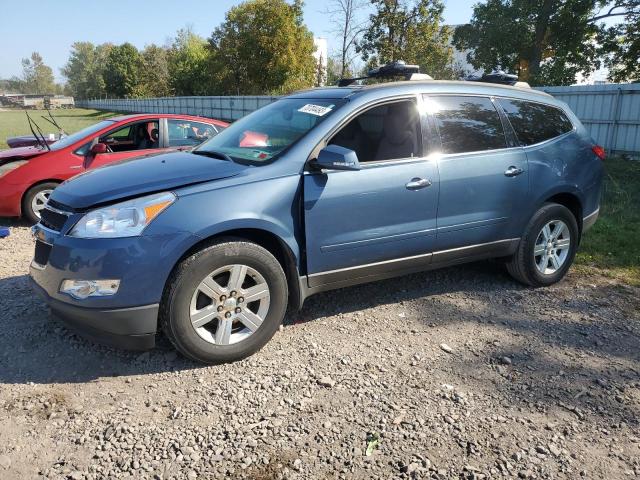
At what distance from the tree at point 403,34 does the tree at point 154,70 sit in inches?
1882

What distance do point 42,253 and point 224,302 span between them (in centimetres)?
119

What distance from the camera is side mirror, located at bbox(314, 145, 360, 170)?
3404 mm

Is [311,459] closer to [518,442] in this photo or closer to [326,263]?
[518,442]

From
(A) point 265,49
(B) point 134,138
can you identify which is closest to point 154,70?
(A) point 265,49

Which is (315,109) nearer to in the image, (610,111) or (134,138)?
(134,138)

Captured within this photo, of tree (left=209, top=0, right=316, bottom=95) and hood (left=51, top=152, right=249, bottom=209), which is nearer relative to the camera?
hood (left=51, top=152, right=249, bottom=209)

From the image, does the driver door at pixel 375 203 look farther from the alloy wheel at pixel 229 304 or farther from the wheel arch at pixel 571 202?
the wheel arch at pixel 571 202

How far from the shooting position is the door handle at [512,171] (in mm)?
4384

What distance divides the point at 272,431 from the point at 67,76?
152296 mm

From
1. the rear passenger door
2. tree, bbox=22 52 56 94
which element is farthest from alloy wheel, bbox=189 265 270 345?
tree, bbox=22 52 56 94

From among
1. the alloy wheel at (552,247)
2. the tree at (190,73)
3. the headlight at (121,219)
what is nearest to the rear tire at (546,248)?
the alloy wheel at (552,247)

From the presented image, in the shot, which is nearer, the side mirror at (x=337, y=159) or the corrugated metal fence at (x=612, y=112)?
the side mirror at (x=337, y=159)

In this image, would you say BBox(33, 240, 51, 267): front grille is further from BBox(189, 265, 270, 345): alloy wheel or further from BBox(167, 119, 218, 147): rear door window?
BBox(167, 119, 218, 147): rear door window

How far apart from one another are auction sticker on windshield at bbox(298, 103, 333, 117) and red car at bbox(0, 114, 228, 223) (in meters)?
2.79
